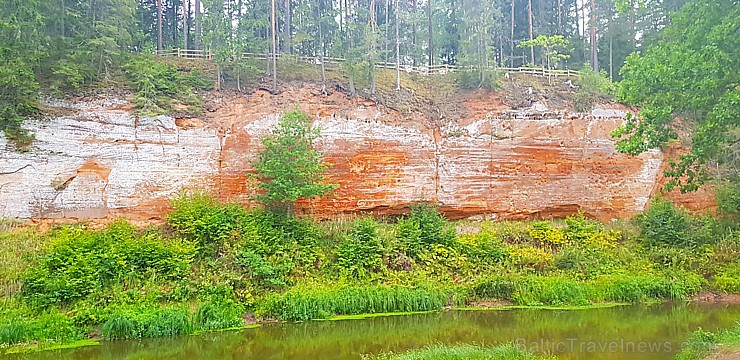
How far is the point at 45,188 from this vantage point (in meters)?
16.3

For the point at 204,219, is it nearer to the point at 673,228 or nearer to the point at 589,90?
the point at 673,228

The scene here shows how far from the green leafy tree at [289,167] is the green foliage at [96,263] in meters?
3.25

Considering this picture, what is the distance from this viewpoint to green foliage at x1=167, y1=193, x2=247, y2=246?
595 inches

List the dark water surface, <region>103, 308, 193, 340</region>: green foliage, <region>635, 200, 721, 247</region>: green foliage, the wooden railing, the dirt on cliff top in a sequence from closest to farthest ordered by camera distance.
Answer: the dark water surface, <region>103, 308, 193, 340</region>: green foliage, <region>635, 200, 721, 247</region>: green foliage, the dirt on cliff top, the wooden railing

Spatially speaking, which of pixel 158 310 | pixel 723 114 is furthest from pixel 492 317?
pixel 158 310

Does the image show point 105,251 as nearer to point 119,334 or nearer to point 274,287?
point 119,334

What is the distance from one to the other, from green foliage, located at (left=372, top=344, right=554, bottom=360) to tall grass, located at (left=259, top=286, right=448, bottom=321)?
413 centimetres

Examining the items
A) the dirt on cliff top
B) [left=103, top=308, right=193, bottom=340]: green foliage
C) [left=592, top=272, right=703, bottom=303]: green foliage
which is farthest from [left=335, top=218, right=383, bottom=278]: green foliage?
[left=592, top=272, right=703, bottom=303]: green foliage

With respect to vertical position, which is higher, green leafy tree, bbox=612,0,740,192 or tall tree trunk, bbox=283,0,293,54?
tall tree trunk, bbox=283,0,293,54

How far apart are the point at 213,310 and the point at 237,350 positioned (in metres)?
2.32

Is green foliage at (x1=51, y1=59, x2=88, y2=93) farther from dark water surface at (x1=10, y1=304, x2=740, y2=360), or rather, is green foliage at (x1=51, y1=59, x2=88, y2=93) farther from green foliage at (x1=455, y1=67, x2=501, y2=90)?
green foliage at (x1=455, y1=67, x2=501, y2=90)

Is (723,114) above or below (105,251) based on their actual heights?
above

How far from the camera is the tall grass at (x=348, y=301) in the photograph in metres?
13.1

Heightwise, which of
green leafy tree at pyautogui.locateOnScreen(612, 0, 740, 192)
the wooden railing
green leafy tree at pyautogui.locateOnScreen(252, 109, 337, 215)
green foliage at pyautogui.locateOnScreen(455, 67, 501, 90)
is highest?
the wooden railing
